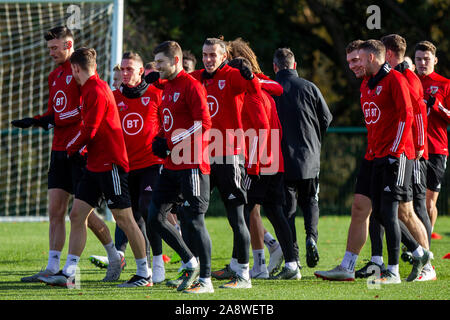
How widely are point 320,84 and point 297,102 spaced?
43.5 ft

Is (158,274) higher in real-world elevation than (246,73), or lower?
lower

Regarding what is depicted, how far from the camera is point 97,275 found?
8.25 m

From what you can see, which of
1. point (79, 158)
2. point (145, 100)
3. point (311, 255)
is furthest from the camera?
point (145, 100)

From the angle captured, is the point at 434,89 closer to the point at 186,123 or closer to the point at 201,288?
the point at 186,123

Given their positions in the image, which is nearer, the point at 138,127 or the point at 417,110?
the point at 417,110

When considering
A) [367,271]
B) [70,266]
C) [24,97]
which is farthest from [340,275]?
[24,97]

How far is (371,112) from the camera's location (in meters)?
7.48

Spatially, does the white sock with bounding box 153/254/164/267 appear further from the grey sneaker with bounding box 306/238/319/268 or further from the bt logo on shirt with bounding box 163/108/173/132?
the grey sneaker with bounding box 306/238/319/268

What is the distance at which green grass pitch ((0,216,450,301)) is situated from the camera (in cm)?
650

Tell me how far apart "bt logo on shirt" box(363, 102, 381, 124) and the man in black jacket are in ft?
4.30

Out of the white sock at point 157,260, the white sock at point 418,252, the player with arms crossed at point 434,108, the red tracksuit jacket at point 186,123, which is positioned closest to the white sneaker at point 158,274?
the white sock at point 157,260

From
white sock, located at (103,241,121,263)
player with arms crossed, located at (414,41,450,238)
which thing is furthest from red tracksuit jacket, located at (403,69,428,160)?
white sock, located at (103,241,121,263)

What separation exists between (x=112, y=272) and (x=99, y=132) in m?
1.48

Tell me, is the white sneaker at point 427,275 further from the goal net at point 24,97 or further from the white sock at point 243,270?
the goal net at point 24,97
